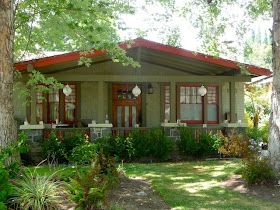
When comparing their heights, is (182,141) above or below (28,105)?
below

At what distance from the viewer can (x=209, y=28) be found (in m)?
14.0

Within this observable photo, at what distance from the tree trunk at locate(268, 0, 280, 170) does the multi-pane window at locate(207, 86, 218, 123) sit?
7119 mm

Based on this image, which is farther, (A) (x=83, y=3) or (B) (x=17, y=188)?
(A) (x=83, y=3)

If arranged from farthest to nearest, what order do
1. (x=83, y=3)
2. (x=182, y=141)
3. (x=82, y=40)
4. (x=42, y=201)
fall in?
(x=182, y=141)
(x=82, y=40)
(x=83, y=3)
(x=42, y=201)

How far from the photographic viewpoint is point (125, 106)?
1561 cm

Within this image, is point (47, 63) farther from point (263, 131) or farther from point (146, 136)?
point (263, 131)

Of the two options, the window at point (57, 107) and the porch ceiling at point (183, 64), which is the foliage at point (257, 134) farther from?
the window at point (57, 107)

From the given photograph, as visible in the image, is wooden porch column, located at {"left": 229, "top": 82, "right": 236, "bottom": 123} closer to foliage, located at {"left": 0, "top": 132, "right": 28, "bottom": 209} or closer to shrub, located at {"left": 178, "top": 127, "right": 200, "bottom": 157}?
shrub, located at {"left": 178, "top": 127, "right": 200, "bottom": 157}

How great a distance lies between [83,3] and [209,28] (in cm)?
562

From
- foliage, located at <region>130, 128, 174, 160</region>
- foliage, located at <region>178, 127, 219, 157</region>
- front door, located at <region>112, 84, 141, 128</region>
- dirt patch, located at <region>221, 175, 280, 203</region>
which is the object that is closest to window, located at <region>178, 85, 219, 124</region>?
front door, located at <region>112, 84, 141, 128</region>

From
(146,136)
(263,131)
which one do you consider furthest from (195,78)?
(263,131)

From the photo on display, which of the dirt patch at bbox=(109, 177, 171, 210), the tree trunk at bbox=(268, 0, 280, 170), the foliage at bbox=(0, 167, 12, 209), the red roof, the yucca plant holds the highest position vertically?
the red roof

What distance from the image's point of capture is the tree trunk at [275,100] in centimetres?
839

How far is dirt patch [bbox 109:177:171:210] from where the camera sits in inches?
263
